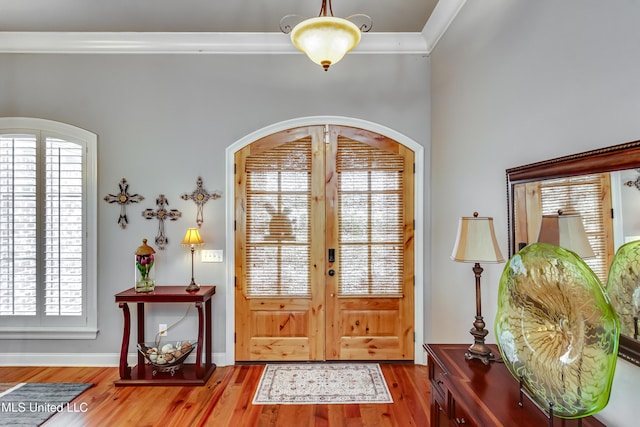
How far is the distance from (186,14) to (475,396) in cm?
343

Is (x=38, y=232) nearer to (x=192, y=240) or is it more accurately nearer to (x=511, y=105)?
(x=192, y=240)

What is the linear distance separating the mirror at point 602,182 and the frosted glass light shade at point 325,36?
1.24m

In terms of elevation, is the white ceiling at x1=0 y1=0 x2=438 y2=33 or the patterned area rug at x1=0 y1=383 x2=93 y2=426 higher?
the white ceiling at x1=0 y1=0 x2=438 y2=33

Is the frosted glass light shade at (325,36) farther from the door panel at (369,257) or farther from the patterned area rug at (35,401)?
the patterned area rug at (35,401)

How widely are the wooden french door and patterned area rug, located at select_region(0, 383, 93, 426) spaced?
53.4 inches

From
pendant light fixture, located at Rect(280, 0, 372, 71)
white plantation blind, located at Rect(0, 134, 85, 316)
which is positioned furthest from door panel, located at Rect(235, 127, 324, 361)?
white plantation blind, located at Rect(0, 134, 85, 316)

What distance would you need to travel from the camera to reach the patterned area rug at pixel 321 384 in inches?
106

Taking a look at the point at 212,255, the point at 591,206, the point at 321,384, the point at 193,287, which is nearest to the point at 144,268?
the point at 193,287

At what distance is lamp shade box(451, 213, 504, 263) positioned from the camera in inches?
66.9

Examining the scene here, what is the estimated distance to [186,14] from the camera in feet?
9.65

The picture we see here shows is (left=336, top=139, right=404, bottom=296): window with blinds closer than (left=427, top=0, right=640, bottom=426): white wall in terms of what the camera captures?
No

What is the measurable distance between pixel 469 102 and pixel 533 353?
75.4 inches

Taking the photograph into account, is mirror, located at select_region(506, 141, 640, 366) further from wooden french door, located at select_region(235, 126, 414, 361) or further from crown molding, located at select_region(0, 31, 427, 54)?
crown molding, located at select_region(0, 31, 427, 54)

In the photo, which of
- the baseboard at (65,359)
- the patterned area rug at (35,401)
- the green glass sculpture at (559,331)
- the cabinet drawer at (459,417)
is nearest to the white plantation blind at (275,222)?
the baseboard at (65,359)
